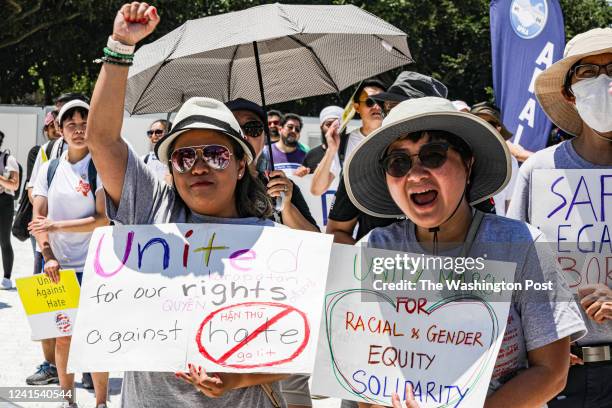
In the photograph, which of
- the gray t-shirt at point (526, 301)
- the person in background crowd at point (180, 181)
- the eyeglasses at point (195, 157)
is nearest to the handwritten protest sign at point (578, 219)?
the gray t-shirt at point (526, 301)

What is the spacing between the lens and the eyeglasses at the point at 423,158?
2.16m

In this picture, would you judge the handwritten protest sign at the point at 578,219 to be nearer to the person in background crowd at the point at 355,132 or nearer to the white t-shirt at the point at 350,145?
the person in background crowd at the point at 355,132

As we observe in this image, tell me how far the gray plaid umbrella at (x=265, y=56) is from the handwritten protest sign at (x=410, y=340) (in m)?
2.14

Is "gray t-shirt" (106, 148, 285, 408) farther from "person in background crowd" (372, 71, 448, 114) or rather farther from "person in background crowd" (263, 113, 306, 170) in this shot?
"person in background crowd" (263, 113, 306, 170)

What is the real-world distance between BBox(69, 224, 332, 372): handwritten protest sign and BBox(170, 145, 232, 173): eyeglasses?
0.19 m

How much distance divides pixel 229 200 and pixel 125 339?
0.57 meters

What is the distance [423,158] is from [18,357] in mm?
5568

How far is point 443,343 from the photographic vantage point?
2.10 metres

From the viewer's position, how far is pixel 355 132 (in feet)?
16.8

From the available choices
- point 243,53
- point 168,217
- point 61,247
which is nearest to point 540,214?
point 168,217

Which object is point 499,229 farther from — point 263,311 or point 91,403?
point 91,403

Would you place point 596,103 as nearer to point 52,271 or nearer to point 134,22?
point 134,22

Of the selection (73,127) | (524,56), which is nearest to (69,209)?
(73,127)

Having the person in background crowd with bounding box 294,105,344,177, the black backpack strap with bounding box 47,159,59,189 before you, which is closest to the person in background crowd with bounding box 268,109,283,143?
the person in background crowd with bounding box 294,105,344,177
